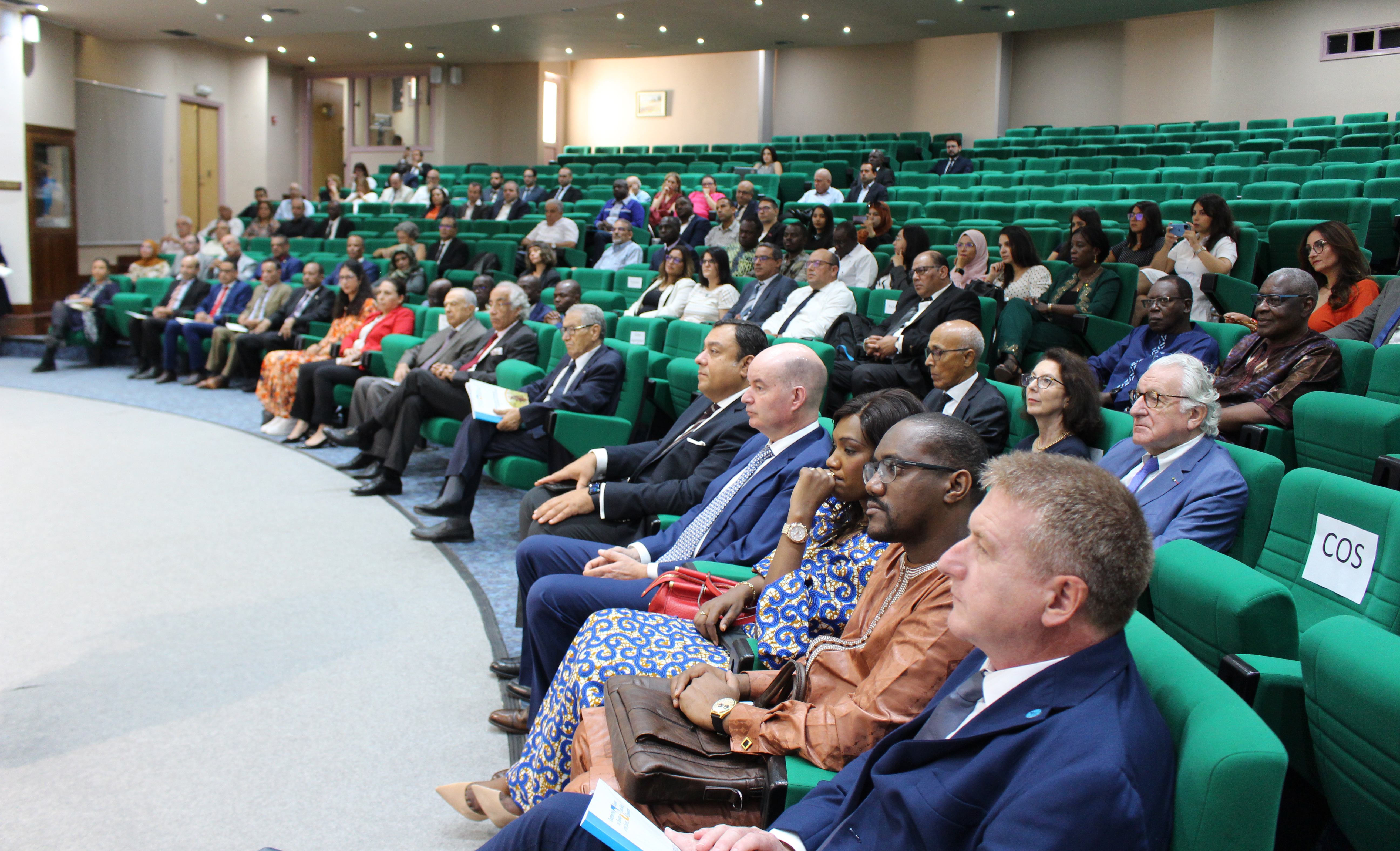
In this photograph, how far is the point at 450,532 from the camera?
3920 millimetres

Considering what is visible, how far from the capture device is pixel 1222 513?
6.86 feet

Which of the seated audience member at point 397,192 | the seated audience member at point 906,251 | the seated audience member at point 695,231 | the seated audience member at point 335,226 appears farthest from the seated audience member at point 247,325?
the seated audience member at point 397,192

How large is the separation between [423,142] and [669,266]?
41.1 ft

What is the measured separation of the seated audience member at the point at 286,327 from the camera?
721 cm

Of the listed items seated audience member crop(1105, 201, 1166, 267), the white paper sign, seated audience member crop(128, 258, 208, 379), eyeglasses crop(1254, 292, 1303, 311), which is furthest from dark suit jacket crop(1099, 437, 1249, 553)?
seated audience member crop(128, 258, 208, 379)

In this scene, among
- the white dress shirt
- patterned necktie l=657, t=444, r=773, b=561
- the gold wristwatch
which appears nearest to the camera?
the gold wristwatch

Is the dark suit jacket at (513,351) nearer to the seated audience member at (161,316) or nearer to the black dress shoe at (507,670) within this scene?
the black dress shoe at (507,670)

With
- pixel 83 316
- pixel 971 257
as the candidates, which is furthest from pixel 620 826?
pixel 83 316

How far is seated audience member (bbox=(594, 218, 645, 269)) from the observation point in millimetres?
7820

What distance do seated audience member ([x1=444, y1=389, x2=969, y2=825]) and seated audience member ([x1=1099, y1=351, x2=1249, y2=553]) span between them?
0.74 metres

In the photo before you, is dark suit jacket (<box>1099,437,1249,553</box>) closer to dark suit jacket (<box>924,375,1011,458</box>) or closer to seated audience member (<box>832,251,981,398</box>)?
dark suit jacket (<box>924,375,1011,458</box>)

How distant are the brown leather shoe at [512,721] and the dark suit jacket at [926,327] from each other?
2.58 meters

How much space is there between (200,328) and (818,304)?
17.9 feet

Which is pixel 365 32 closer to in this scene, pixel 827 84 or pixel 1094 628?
pixel 827 84
